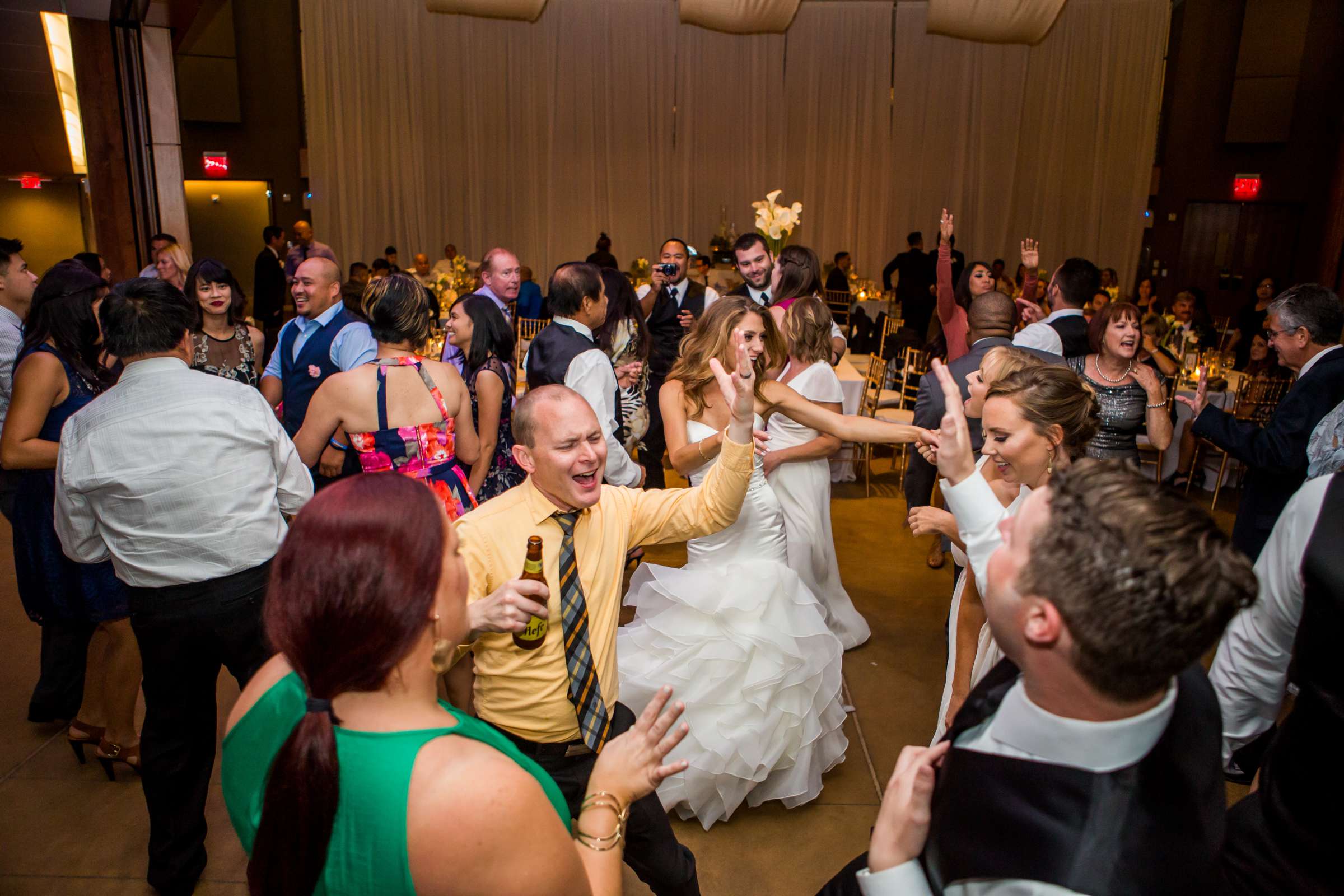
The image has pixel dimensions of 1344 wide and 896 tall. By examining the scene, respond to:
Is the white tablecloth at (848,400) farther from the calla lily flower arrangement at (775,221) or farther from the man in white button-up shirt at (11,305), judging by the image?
the man in white button-up shirt at (11,305)

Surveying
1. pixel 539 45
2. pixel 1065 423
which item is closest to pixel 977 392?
pixel 1065 423

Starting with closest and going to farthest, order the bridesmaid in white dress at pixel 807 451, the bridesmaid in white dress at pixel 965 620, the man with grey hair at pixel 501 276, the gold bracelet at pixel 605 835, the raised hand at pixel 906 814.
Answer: the raised hand at pixel 906 814 → the gold bracelet at pixel 605 835 → the bridesmaid in white dress at pixel 965 620 → the bridesmaid in white dress at pixel 807 451 → the man with grey hair at pixel 501 276

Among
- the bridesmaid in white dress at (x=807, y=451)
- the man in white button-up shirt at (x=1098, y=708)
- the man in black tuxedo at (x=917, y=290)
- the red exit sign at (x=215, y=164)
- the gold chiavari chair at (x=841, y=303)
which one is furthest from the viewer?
the red exit sign at (x=215, y=164)

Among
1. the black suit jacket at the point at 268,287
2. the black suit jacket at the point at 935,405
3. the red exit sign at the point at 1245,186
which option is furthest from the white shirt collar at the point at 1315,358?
the red exit sign at the point at 1245,186

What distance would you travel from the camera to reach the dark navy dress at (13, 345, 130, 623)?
9.07ft

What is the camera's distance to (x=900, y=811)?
108 centimetres

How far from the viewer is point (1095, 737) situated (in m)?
0.91

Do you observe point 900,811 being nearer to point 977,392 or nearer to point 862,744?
point 977,392

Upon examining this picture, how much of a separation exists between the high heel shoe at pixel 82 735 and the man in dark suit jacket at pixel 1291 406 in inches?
165

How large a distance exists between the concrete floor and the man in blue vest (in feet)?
4.03

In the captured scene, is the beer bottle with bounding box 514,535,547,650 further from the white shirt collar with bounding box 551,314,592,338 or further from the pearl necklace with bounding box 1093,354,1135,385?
the pearl necklace with bounding box 1093,354,1135,385

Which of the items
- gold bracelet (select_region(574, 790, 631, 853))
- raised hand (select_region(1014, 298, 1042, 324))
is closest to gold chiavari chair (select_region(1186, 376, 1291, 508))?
raised hand (select_region(1014, 298, 1042, 324))

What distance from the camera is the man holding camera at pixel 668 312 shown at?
5.47 meters

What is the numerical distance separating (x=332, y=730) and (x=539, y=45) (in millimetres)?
13810
